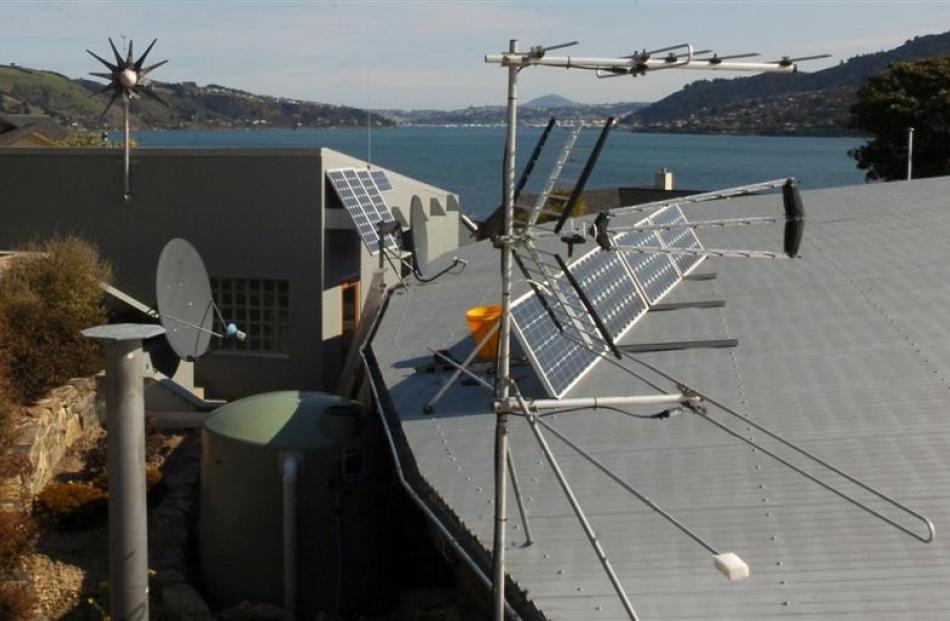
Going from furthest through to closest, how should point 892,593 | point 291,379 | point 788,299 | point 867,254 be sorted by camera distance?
point 291,379
point 867,254
point 788,299
point 892,593

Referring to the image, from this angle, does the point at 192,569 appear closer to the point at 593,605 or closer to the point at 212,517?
the point at 212,517

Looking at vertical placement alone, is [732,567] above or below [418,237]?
below

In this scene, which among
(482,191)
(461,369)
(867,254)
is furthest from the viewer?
(482,191)

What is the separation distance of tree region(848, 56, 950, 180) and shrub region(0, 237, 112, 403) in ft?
150

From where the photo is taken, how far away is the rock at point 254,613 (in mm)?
13461

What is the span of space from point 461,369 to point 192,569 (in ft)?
20.8

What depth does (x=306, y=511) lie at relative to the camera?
14.2m

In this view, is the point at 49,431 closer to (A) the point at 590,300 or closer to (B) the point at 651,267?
(A) the point at 590,300

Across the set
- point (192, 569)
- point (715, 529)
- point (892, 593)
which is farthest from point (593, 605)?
point (192, 569)

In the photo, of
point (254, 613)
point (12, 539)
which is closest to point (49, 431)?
point (12, 539)

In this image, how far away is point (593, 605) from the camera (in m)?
7.86

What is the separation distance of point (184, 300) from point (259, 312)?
7114 millimetres

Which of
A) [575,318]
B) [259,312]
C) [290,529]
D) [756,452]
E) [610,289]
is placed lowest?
[290,529]

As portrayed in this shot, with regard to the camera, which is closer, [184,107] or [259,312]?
[259,312]
